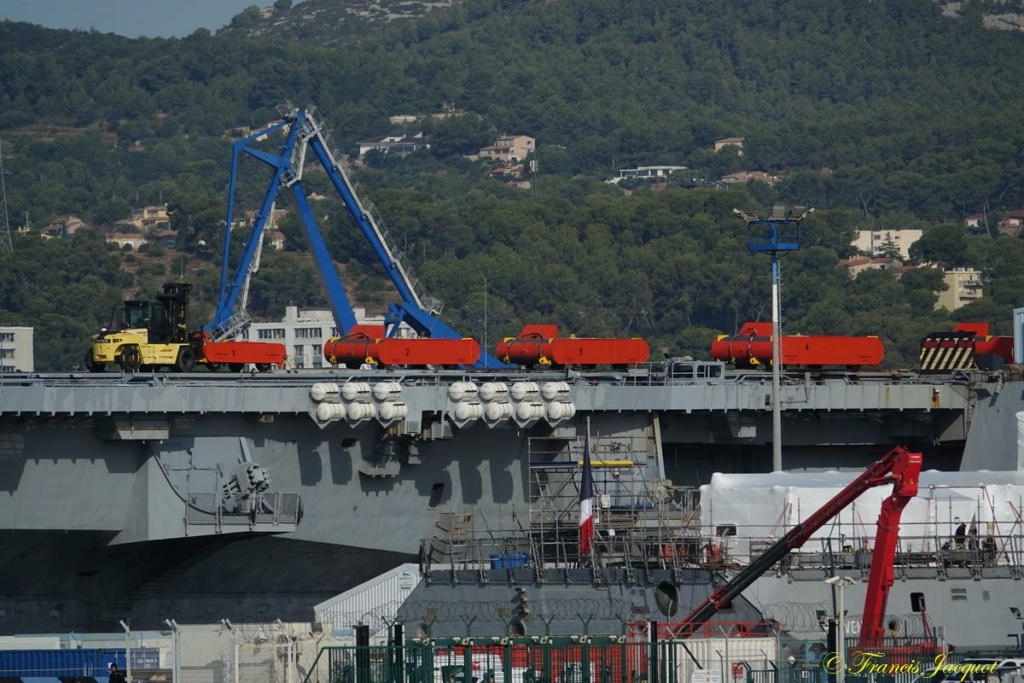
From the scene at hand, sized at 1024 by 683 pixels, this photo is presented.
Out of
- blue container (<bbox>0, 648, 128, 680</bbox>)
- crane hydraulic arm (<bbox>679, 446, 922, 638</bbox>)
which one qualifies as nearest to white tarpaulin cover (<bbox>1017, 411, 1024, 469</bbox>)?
crane hydraulic arm (<bbox>679, 446, 922, 638</bbox>)

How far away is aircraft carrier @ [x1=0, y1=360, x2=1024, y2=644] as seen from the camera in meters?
41.9

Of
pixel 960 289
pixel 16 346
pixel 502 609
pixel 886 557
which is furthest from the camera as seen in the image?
pixel 960 289

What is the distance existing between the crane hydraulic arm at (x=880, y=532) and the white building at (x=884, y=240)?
158046 mm

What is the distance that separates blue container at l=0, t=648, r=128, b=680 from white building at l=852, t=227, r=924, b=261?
16218 cm

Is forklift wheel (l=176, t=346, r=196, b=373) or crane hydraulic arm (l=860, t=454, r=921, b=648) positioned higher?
forklift wheel (l=176, t=346, r=196, b=373)

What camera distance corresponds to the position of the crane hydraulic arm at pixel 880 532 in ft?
110

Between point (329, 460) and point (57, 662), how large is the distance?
12.0m

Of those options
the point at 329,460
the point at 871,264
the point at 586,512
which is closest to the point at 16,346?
the point at 871,264

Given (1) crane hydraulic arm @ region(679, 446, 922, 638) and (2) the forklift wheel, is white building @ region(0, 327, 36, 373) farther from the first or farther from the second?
(1) crane hydraulic arm @ region(679, 446, 922, 638)

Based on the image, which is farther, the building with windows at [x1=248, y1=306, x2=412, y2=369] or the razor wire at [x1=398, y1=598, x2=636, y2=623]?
the building with windows at [x1=248, y1=306, x2=412, y2=369]

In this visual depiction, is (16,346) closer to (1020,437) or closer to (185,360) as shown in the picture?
(185,360)

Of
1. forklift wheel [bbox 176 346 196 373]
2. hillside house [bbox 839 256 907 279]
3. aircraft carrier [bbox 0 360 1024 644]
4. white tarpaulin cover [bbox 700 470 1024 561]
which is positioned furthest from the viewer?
hillside house [bbox 839 256 907 279]

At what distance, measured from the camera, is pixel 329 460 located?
1736 inches

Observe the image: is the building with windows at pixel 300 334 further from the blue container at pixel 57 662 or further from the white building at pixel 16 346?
the blue container at pixel 57 662
